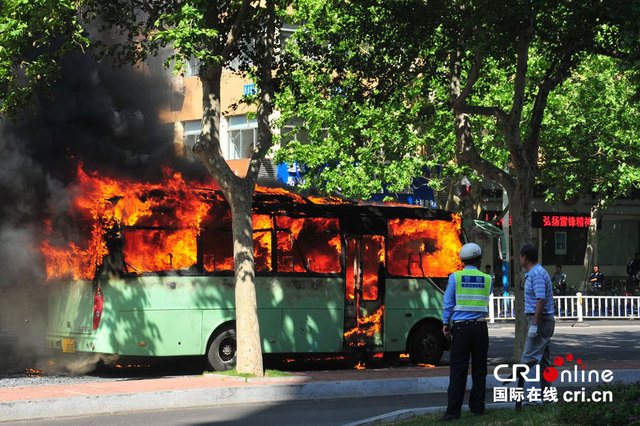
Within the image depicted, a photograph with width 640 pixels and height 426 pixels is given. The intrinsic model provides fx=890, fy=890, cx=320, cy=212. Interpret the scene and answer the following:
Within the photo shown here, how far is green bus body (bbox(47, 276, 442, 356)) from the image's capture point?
13.2 m

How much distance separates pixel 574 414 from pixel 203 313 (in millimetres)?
7520

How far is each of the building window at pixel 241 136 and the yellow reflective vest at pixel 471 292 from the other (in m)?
25.2

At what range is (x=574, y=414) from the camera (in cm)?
750

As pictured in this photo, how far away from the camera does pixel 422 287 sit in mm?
15836

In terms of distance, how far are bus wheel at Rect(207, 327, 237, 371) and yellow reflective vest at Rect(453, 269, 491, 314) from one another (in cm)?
598

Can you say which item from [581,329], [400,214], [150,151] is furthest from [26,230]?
[581,329]

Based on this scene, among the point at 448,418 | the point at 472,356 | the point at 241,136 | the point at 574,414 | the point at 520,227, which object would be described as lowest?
the point at 448,418

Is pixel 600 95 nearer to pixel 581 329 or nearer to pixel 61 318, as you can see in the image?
pixel 581 329

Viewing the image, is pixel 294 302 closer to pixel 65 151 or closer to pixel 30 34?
pixel 65 151

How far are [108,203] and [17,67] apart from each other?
3423mm

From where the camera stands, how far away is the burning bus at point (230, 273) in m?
13.3

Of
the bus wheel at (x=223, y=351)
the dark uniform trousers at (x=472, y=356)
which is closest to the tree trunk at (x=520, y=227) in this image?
the bus wheel at (x=223, y=351)

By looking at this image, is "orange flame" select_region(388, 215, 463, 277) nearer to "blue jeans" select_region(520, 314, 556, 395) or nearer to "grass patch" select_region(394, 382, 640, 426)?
"blue jeans" select_region(520, 314, 556, 395)

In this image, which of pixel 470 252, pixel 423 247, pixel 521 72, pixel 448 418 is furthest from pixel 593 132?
pixel 448 418
